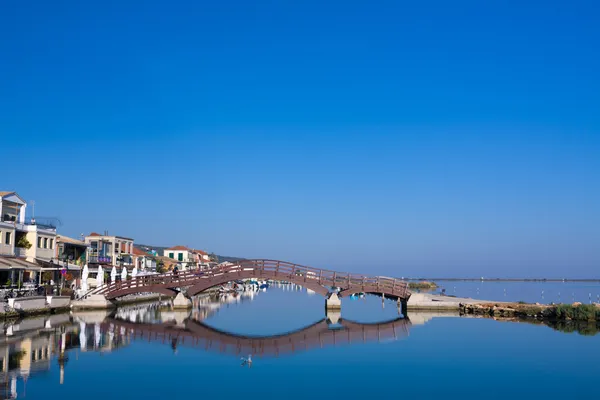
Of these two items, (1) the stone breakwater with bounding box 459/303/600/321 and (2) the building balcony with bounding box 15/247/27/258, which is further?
(2) the building balcony with bounding box 15/247/27/258

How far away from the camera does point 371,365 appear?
2383 cm

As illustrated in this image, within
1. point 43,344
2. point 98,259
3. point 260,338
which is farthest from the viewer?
point 98,259

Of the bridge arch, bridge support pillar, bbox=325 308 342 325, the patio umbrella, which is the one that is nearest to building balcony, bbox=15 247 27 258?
the bridge arch

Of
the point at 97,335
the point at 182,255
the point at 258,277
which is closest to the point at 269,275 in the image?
the point at 258,277

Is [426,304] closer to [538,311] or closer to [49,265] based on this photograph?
[538,311]

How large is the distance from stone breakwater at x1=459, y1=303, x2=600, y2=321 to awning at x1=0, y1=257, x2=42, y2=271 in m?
29.9

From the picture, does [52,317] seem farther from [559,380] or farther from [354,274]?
[559,380]

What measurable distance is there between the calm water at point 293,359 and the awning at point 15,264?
4194 millimetres

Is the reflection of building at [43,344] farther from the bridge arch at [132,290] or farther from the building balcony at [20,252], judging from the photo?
the building balcony at [20,252]

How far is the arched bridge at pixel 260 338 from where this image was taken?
93.0 ft

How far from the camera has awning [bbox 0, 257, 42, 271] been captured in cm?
3634

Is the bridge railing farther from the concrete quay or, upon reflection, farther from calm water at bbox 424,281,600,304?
calm water at bbox 424,281,600,304

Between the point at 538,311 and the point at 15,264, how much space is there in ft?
114

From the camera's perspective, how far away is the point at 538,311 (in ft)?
137
